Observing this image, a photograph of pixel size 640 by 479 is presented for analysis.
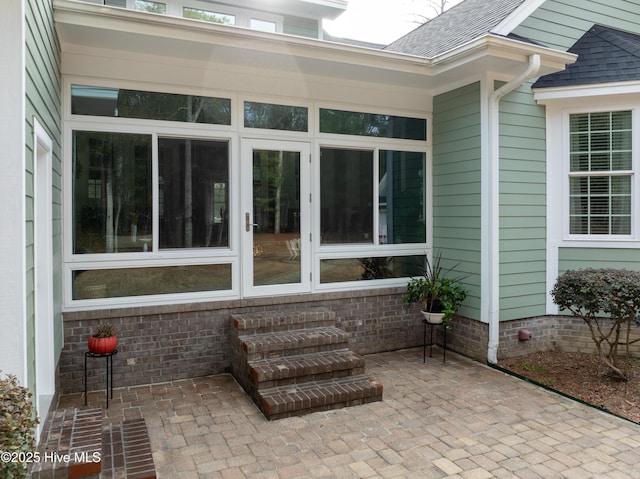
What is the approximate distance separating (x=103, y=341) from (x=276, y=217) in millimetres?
2046

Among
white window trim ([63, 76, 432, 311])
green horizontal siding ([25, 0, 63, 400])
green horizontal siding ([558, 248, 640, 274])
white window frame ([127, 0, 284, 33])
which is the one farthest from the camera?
white window frame ([127, 0, 284, 33])

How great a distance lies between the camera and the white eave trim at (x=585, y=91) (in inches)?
191

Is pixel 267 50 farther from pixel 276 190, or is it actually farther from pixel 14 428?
pixel 14 428

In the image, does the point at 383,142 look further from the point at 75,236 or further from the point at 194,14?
the point at 75,236

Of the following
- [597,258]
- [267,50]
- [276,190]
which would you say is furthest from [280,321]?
[597,258]

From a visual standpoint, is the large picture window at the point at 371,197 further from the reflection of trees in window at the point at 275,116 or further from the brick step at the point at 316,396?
the brick step at the point at 316,396

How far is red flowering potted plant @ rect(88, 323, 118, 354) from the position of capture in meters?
3.82

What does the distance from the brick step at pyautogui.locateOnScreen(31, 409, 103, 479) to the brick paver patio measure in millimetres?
423

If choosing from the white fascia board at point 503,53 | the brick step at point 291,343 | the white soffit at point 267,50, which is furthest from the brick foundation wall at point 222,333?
the white fascia board at point 503,53

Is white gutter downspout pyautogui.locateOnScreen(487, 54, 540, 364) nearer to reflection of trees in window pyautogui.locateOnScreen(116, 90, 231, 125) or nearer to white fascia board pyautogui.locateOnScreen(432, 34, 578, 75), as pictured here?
white fascia board pyautogui.locateOnScreen(432, 34, 578, 75)

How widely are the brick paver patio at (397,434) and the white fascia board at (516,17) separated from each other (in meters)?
3.68

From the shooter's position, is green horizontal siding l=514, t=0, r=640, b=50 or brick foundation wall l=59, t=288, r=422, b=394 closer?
brick foundation wall l=59, t=288, r=422, b=394

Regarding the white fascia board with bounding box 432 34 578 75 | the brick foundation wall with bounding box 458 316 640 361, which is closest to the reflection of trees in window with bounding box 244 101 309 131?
the white fascia board with bounding box 432 34 578 75

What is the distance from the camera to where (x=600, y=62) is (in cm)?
514
